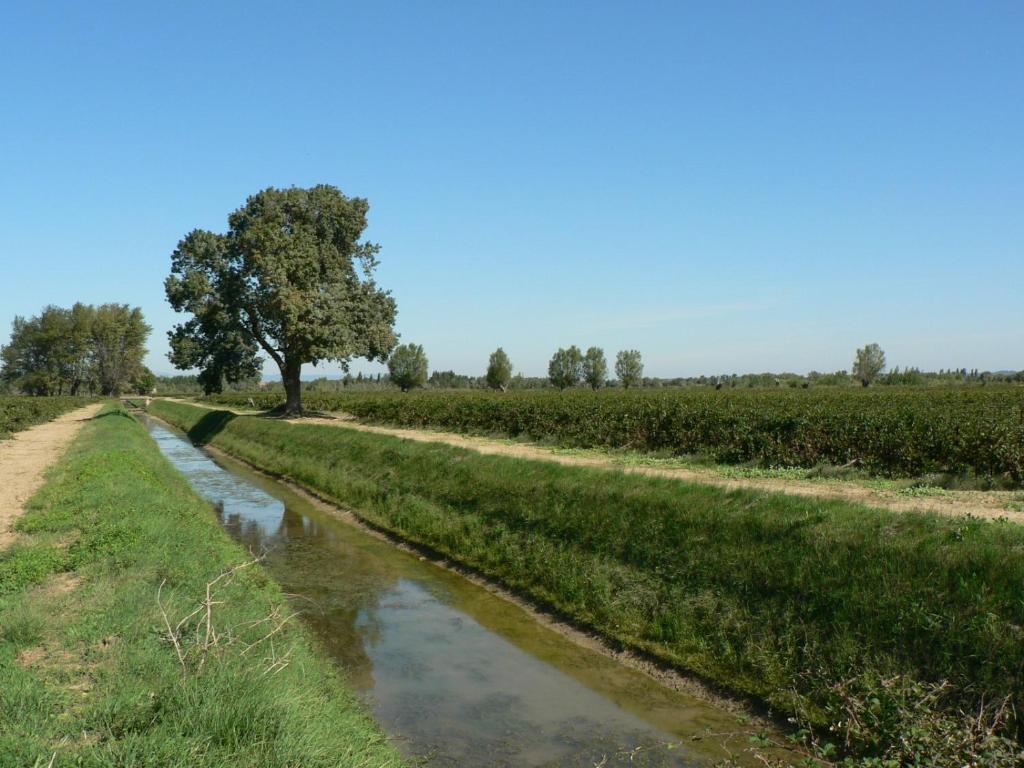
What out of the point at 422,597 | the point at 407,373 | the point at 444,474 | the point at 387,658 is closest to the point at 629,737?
the point at 387,658

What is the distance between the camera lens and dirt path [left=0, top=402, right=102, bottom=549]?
1524cm

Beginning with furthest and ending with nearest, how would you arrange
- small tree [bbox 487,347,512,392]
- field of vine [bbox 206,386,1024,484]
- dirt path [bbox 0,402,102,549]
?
1. small tree [bbox 487,347,512,392]
2. field of vine [bbox 206,386,1024,484]
3. dirt path [bbox 0,402,102,549]

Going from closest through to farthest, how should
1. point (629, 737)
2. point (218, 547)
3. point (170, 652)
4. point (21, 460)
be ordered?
point (170, 652) → point (629, 737) → point (218, 547) → point (21, 460)

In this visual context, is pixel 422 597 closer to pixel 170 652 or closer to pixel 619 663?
pixel 619 663

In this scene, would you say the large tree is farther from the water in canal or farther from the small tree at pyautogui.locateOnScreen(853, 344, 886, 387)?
the small tree at pyautogui.locateOnScreen(853, 344, 886, 387)

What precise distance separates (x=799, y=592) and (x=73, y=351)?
119m

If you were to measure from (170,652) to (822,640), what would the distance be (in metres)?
7.56

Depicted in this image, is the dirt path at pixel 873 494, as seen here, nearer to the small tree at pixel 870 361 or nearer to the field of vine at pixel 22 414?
the field of vine at pixel 22 414

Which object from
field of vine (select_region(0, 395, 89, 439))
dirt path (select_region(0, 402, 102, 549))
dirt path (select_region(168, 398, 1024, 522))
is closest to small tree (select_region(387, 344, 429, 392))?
field of vine (select_region(0, 395, 89, 439))

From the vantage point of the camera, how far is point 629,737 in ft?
27.1

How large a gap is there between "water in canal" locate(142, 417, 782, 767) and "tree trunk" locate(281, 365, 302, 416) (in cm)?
3077

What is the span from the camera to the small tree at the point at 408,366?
97875 millimetres

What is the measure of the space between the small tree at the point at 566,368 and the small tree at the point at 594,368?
848 mm

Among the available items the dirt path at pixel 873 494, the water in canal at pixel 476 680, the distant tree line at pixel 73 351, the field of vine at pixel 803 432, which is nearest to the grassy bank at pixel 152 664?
the water in canal at pixel 476 680
